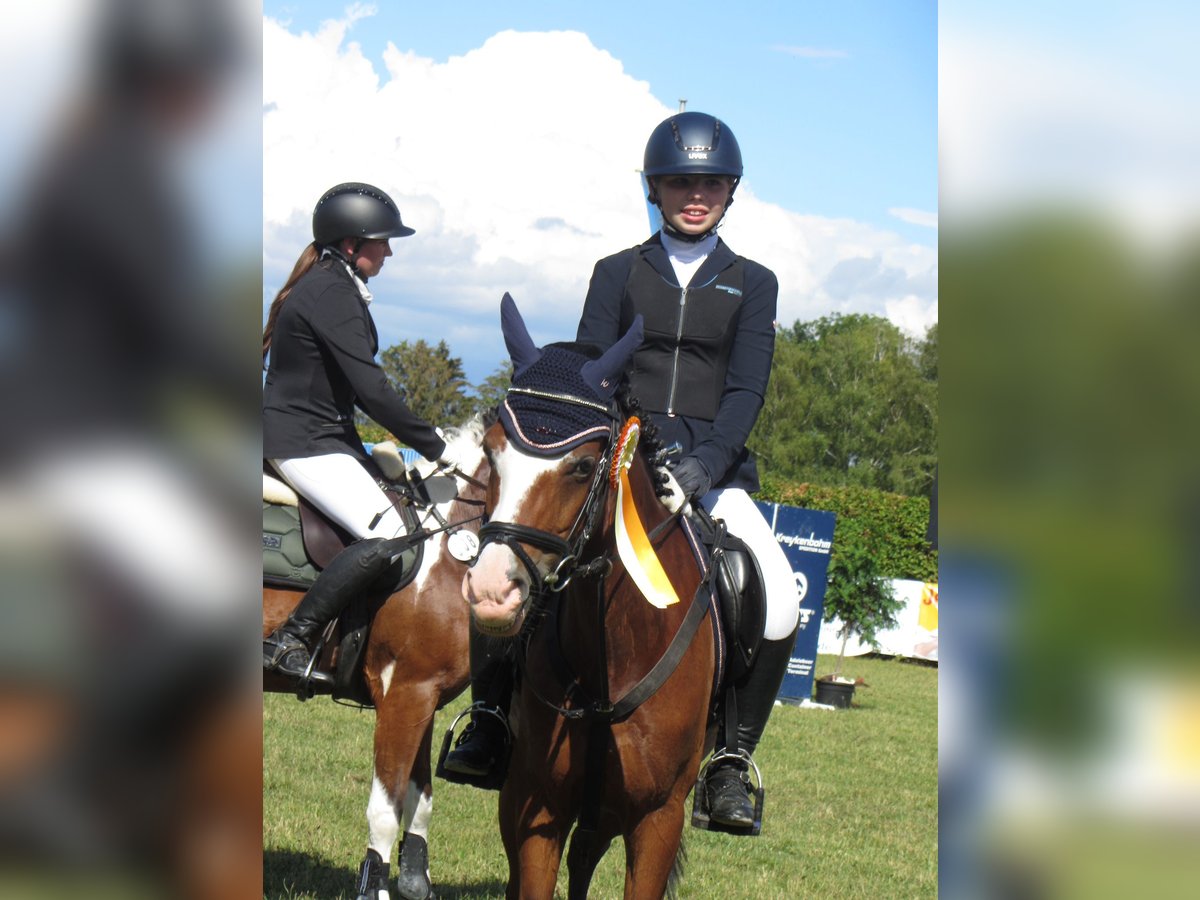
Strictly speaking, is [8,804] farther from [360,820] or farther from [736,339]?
[360,820]

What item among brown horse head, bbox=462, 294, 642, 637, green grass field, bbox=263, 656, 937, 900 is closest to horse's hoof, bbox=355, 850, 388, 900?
green grass field, bbox=263, 656, 937, 900

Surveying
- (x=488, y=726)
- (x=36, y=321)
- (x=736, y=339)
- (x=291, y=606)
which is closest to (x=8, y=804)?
(x=36, y=321)

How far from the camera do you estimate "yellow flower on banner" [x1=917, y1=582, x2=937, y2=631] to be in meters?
24.7

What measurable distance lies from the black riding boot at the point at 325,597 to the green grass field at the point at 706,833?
106cm

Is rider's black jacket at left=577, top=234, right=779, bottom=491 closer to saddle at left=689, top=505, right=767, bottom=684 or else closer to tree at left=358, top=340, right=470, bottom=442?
saddle at left=689, top=505, right=767, bottom=684

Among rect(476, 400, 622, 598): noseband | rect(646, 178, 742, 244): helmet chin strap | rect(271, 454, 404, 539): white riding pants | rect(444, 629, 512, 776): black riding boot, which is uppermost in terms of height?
rect(646, 178, 742, 244): helmet chin strap

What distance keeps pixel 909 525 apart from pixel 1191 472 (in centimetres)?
3096

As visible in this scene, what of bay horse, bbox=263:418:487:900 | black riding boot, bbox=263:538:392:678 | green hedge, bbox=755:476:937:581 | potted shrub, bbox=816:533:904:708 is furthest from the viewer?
green hedge, bbox=755:476:937:581

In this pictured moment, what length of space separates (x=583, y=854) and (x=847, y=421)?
200 feet

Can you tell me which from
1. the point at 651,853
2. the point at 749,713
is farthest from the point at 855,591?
the point at 651,853

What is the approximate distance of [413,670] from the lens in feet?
20.4

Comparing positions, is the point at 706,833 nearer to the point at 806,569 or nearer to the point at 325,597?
the point at 325,597

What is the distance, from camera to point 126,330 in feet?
2.66

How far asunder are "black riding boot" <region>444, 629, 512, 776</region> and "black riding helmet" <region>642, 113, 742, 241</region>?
6.13ft
